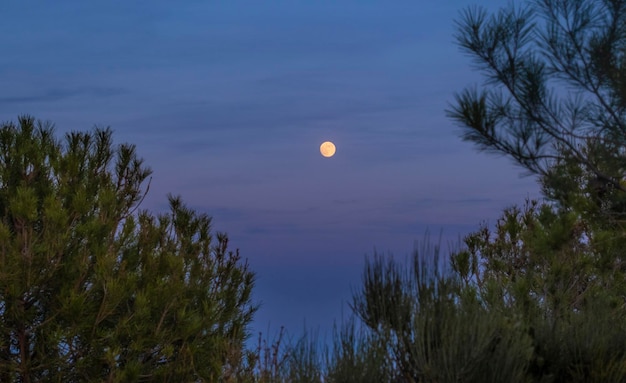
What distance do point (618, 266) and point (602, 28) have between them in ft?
21.2

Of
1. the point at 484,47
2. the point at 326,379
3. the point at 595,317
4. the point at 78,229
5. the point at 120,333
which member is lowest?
the point at 326,379

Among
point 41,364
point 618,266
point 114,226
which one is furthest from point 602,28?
point 41,364

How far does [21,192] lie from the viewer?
10797 mm

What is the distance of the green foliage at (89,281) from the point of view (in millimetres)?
10516

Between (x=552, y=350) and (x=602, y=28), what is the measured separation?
4.37m

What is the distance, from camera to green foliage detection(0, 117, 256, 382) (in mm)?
10516

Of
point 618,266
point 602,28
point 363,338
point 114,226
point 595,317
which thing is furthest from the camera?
point 618,266

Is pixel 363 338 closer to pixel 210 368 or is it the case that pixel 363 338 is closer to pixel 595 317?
pixel 595 317

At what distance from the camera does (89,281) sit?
1122 cm

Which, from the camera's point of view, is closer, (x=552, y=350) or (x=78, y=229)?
(x=552, y=350)

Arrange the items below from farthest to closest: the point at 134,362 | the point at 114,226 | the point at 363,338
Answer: the point at 114,226, the point at 134,362, the point at 363,338

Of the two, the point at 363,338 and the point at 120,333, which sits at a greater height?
the point at 120,333

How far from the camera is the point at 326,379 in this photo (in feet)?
23.3

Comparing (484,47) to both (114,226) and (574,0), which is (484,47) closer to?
(574,0)
